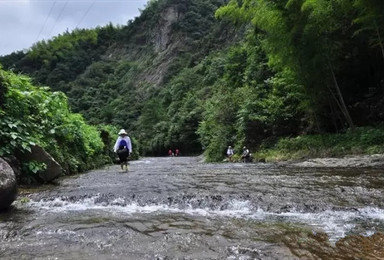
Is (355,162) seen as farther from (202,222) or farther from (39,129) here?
(39,129)

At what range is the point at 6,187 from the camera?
209 inches

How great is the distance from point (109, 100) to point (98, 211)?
80560 mm

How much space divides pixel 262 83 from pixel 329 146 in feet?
31.8

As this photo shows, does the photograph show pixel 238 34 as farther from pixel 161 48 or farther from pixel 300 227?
pixel 300 227

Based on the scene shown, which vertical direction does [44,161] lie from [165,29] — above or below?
below

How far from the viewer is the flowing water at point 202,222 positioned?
351cm

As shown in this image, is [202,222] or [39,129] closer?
[202,222]

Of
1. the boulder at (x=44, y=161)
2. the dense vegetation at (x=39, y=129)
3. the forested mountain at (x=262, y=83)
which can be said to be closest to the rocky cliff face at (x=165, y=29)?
the forested mountain at (x=262, y=83)

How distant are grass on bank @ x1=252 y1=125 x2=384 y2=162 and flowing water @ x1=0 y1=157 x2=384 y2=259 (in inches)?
259

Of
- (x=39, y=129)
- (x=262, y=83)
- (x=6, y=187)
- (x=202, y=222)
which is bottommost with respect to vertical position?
(x=202, y=222)

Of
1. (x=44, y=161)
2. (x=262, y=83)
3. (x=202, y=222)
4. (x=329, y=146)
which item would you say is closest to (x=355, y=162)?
(x=329, y=146)

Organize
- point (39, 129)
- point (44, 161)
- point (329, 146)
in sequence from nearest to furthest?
point (44, 161) < point (39, 129) < point (329, 146)

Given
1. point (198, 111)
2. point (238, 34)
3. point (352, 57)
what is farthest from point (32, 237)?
point (238, 34)

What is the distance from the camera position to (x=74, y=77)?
96.3 m
